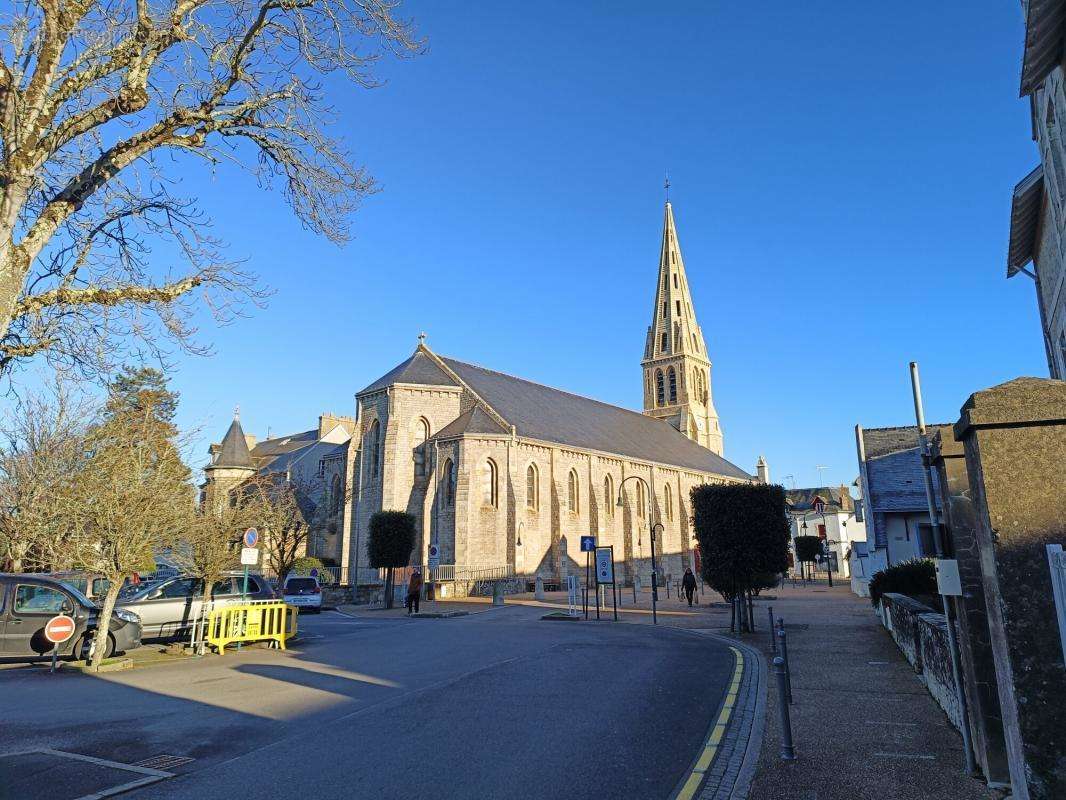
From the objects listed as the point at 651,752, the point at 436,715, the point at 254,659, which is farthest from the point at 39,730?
the point at 651,752

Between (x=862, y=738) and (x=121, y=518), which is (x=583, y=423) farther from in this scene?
(x=862, y=738)

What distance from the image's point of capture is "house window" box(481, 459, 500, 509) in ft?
130

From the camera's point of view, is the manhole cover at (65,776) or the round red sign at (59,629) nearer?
the manhole cover at (65,776)

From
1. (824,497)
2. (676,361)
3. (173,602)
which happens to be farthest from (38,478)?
(824,497)

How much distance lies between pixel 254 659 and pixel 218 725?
19.8ft

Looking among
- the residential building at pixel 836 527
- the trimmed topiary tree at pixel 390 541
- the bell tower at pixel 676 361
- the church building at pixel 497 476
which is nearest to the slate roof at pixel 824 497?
the residential building at pixel 836 527

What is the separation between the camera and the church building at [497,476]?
129 feet

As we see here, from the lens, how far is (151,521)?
13539 millimetres

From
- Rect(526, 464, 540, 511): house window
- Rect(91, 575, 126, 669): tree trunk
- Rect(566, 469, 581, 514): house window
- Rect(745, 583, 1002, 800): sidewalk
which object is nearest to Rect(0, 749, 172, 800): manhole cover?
Rect(745, 583, 1002, 800): sidewalk

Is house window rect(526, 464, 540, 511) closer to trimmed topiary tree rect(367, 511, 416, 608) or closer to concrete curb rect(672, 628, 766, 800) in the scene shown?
trimmed topiary tree rect(367, 511, 416, 608)

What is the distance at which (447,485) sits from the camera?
132 feet

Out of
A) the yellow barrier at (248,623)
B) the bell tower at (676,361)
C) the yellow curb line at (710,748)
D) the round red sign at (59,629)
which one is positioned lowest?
the yellow curb line at (710,748)

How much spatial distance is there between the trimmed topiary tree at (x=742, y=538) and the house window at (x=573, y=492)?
26.9 metres

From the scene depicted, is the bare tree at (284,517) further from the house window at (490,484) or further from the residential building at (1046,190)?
the residential building at (1046,190)
